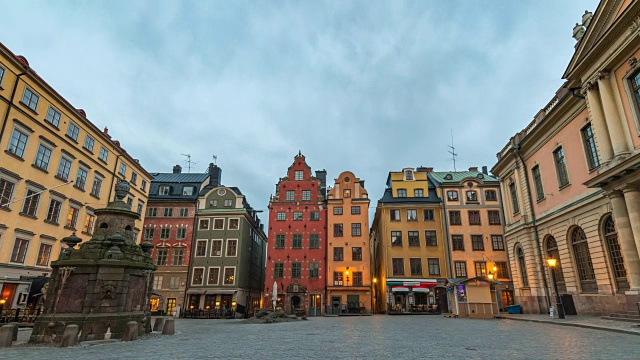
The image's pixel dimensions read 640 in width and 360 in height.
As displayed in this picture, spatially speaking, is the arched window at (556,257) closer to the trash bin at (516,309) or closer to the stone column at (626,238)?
the trash bin at (516,309)

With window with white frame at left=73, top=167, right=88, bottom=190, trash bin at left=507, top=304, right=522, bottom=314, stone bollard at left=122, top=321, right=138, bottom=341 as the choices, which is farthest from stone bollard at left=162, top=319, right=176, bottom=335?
trash bin at left=507, top=304, right=522, bottom=314

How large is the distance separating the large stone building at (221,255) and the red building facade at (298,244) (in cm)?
347

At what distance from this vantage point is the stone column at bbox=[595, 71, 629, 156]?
18094 millimetres

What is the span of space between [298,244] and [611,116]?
107ft

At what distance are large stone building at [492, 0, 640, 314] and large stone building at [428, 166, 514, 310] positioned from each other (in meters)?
9.15

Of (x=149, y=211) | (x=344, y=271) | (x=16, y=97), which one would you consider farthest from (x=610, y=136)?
(x=149, y=211)

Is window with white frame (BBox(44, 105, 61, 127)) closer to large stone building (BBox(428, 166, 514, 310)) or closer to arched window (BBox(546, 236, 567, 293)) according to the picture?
large stone building (BBox(428, 166, 514, 310))

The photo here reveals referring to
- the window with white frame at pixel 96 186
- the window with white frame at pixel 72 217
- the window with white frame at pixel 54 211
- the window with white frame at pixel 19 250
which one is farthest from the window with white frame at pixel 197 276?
the window with white frame at pixel 19 250

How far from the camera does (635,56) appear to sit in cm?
1731

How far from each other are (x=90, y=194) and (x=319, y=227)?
24574mm

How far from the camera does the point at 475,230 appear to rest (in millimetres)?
41750

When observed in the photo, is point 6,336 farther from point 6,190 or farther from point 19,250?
point 19,250

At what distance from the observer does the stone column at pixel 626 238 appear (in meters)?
17.2

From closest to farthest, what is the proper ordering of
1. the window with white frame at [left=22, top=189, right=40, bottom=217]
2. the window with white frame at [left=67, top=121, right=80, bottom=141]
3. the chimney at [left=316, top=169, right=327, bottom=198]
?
the window with white frame at [left=22, top=189, right=40, bottom=217]
the window with white frame at [left=67, top=121, right=80, bottom=141]
the chimney at [left=316, top=169, right=327, bottom=198]
